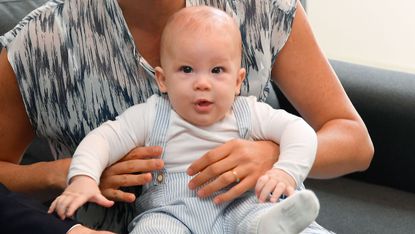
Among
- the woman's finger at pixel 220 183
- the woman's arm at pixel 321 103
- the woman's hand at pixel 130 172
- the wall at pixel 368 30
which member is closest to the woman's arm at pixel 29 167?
the woman's hand at pixel 130 172

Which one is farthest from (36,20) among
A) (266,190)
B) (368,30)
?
(368,30)

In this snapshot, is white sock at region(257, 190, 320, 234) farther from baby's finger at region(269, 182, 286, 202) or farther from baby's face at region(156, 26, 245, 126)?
baby's face at region(156, 26, 245, 126)

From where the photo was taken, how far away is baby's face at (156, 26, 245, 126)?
117 centimetres

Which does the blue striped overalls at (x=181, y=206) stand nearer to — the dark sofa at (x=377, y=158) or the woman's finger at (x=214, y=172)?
the woman's finger at (x=214, y=172)

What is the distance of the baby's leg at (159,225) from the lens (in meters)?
1.10

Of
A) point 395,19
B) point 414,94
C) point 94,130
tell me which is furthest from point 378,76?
point 94,130

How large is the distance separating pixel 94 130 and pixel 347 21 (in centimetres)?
162

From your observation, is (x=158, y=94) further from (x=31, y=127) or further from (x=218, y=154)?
(x=31, y=127)

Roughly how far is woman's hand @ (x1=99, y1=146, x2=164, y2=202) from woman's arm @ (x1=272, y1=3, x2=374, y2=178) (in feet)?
1.26

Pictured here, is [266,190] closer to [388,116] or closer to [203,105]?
[203,105]

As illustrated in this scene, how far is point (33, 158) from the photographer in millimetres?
1673

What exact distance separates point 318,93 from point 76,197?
620 millimetres

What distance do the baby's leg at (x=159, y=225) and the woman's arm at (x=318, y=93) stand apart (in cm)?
39

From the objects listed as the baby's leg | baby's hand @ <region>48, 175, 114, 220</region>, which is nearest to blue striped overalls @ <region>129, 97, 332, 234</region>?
the baby's leg
